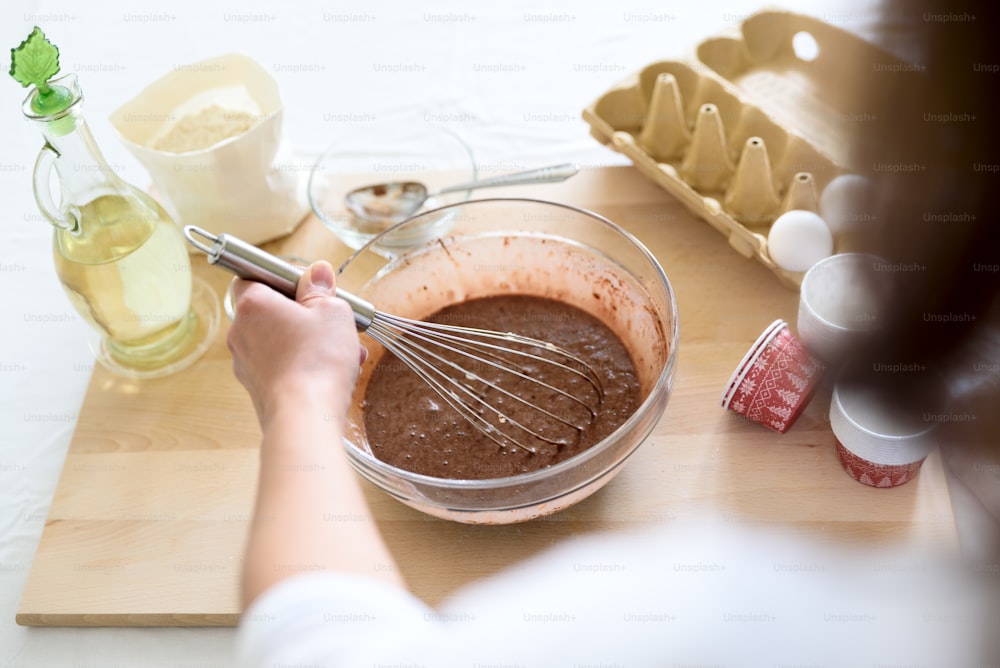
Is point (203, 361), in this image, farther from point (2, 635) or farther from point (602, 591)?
point (602, 591)

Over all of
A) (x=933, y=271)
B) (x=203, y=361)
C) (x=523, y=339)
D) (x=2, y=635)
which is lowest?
(x=2, y=635)

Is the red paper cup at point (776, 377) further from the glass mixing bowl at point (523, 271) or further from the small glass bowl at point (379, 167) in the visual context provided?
the small glass bowl at point (379, 167)

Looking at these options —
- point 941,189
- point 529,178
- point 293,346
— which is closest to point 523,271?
point 529,178

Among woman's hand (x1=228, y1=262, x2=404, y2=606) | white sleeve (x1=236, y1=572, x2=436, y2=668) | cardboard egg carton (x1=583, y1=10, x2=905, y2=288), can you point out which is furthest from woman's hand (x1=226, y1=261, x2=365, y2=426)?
cardboard egg carton (x1=583, y1=10, x2=905, y2=288)

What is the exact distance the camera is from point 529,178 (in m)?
1.09

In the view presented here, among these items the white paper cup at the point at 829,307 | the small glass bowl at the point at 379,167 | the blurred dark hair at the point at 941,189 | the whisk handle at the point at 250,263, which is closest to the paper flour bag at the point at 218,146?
the small glass bowl at the point at 379,167

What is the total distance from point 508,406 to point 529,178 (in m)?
0.33

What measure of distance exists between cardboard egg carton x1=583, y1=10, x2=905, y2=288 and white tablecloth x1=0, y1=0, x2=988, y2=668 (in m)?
0.05

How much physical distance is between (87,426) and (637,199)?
2.25ft

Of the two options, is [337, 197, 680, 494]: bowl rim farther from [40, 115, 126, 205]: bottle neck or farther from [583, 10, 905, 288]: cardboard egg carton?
[40, 115, 126, 205]: bottle neck

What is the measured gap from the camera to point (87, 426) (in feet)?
3.25

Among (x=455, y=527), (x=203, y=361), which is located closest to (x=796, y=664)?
(x=455, y=527)

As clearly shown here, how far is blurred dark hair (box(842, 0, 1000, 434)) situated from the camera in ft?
1.22

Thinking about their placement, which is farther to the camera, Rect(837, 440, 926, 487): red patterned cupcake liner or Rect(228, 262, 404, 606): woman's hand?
Rect(837, 440, 926, 487): red patterned cupcake liner
